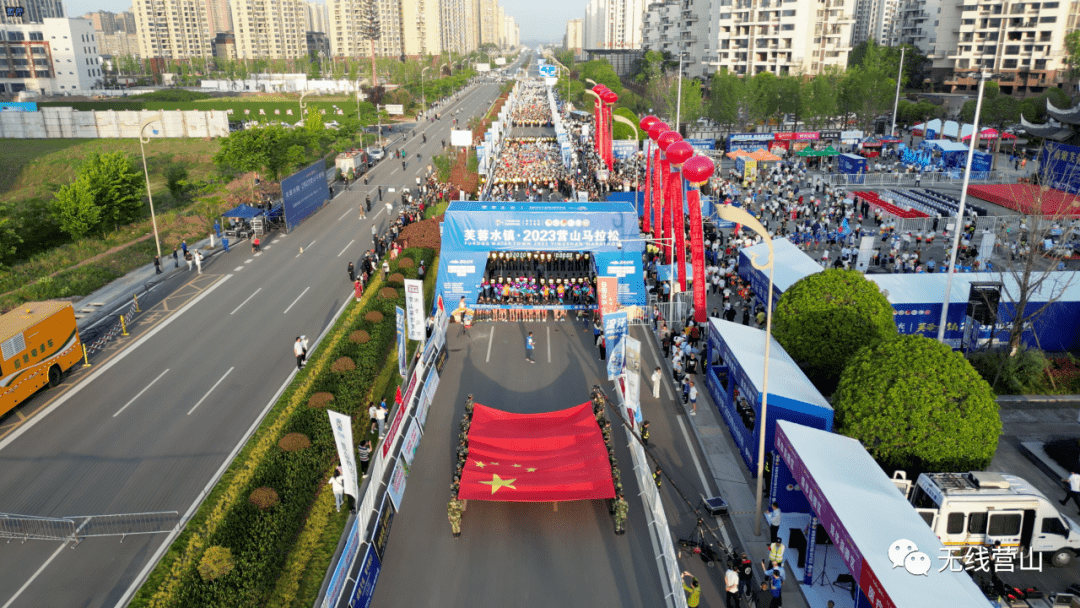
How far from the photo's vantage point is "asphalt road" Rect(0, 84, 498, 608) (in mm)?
15602

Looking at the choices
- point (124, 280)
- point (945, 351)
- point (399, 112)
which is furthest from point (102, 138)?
point (945, 351)

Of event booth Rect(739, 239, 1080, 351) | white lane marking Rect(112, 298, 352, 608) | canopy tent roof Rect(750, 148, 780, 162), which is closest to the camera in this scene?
white lane marking Rect(112, 298, 352, 608)

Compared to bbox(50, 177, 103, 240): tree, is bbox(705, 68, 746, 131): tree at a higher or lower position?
higher

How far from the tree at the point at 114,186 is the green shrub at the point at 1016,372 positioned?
4641cm

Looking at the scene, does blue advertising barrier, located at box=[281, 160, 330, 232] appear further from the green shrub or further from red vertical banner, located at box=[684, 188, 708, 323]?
the green shrub

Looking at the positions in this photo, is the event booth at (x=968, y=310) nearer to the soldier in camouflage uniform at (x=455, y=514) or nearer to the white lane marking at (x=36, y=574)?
the soldier in camouflage uniform at (x=455, y=514)

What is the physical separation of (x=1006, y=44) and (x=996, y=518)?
10061 cm

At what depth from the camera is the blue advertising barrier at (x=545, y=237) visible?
28.4m

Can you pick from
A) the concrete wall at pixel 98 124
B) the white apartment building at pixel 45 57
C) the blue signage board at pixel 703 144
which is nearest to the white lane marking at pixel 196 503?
the blue signage board at pixel 703 144

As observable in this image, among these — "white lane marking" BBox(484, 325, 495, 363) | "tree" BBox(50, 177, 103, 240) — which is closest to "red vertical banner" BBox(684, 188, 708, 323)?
"white lane marking" BBox(484, 325, 495, 363)

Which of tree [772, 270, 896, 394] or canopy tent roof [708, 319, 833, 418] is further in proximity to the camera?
tree [772, 270, 896, 394]

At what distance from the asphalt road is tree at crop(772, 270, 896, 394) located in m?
17.0

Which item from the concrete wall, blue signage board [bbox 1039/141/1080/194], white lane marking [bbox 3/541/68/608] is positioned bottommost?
white lane marking [bbox 3/541/68/608]

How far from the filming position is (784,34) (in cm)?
9750
